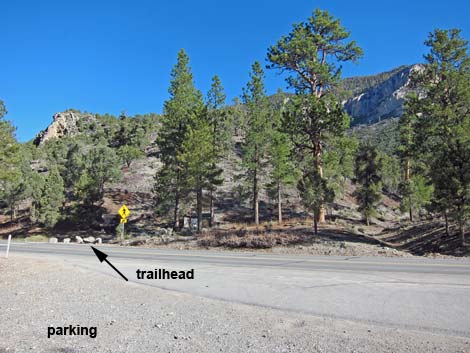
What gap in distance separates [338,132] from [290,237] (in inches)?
343

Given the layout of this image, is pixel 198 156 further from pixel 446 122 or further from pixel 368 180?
pixel 368 180

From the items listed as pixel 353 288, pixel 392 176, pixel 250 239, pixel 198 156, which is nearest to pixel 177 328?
pixel 353 288

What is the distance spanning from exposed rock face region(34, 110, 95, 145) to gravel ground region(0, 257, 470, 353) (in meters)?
153

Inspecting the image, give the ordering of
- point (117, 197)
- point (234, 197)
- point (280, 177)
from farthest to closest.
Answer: point (117, 197)
point (234, 197)
point (280, 177)

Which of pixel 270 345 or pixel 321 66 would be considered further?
pixel 321 66

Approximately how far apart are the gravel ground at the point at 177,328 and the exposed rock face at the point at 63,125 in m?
153

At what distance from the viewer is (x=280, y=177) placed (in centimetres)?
3594

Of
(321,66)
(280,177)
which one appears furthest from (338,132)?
(280,177)

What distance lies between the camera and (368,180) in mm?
41938

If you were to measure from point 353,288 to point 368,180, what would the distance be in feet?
117

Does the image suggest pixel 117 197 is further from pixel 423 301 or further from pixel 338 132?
pixel 423 301

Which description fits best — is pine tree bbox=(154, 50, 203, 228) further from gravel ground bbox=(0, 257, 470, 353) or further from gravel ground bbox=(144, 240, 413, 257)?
gravel ground bbox=(0, 257, 470, 353)

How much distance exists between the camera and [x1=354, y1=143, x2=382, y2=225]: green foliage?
4028 centimetres

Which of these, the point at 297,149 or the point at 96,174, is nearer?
the point at 297,149
